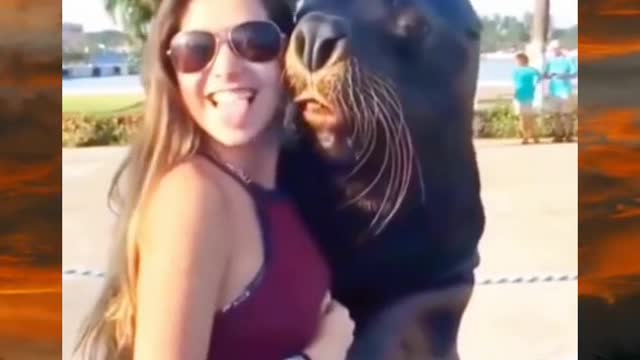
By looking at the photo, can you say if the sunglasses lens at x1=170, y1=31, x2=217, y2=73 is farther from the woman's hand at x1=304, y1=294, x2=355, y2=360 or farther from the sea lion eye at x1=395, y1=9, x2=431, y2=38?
the woman's hand at x1=304, y1=294, x2=355, y2=360

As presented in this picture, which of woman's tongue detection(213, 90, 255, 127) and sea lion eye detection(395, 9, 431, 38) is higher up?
sea lion eye detection(395, 9, 431, 38)

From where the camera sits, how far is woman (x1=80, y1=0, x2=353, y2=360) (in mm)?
2664

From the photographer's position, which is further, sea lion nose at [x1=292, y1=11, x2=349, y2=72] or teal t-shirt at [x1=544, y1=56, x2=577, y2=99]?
teal t-shirt at [x1=544, y1=56, x2=577, y2=99]

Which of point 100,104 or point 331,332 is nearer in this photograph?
point 100,104

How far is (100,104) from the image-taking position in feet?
8.78

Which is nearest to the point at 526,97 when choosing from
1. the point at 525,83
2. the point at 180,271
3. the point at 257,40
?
the point at 525,83

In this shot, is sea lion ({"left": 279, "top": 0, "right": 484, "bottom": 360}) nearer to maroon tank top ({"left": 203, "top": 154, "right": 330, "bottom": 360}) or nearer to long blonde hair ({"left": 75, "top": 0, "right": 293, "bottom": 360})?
maroon tank top ({"left": 203, "top": 154, "right": 330, "bottom": 360})

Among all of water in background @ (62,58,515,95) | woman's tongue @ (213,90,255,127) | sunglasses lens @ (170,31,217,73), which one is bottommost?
woman's tongue @ (213,90,255,127)

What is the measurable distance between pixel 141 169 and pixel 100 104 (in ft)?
0.54

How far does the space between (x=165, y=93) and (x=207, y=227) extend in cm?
30

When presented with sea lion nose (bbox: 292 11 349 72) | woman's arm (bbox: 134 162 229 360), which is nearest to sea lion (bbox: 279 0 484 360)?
sea lion nose (bbox: 292 11 349 72)

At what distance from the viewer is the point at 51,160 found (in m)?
2.67

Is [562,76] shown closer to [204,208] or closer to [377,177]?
[377,177]

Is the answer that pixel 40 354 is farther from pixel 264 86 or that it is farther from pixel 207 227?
pixel 264 86
